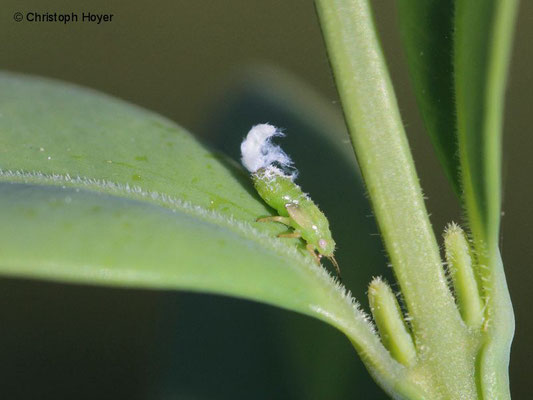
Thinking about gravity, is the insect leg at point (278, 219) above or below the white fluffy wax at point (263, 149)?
below

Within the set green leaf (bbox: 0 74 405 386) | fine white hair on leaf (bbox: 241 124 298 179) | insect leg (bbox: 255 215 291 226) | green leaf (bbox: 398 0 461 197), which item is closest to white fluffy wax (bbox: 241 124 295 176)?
fine white hair on leaf (bbox: 241 124 298 179)

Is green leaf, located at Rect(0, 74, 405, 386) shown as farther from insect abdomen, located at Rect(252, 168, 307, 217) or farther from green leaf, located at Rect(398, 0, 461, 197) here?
green leaf, located at Rect(398, 0, 461, 197)

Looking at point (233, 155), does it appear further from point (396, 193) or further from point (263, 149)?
point (396, 193)

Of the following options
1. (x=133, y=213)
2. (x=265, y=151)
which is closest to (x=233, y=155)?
(x=265, y=151)

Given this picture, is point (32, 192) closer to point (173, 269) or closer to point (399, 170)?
point (173, 269)

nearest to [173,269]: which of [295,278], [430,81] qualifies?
[295,278]

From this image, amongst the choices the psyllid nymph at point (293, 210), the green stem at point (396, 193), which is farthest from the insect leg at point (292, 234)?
the green stem at point (396, 193)

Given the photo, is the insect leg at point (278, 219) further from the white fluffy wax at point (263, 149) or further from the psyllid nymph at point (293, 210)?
the white fluffy wax at point (263, 149)
